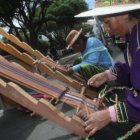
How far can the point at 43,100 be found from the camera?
1310 millimetres

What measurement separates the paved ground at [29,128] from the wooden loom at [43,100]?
2.57 feet

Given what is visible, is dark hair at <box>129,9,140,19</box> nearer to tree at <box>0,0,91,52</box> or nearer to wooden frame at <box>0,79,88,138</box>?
wooden frame at <box>0,79,88,138</box>

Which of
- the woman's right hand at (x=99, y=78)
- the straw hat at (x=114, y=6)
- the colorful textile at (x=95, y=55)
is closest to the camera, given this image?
the straw hat at (x=114, y=6)

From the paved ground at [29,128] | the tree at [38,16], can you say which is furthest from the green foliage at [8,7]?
the paved ground at [29,128]

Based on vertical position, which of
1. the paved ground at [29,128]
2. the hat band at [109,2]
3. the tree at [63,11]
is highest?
the hat band at [109,2]

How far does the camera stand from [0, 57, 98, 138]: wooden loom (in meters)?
1.31

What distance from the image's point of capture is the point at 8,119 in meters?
3.11

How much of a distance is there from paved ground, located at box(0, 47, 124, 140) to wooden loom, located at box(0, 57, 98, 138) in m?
0.78

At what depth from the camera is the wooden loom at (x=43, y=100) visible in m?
1.31

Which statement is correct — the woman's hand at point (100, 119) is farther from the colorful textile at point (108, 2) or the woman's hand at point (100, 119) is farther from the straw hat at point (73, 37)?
the straw hat at point (73, 37)

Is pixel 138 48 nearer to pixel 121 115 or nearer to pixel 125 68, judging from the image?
pixel 121 115

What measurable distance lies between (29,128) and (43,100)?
1.54 metres

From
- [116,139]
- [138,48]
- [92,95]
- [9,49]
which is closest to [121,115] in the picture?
[116,139]

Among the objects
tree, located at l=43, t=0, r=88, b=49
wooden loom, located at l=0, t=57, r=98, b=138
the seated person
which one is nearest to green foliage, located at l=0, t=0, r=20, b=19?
tree, located at l=43, t=0, r=88, b=49
